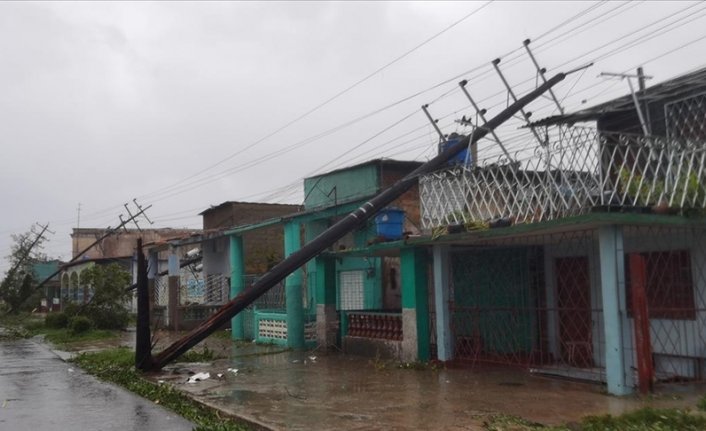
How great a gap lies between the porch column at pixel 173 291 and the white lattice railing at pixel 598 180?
1745cm

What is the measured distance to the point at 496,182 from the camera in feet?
39.8

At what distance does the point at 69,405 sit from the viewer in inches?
457

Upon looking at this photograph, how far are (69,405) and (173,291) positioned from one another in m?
15.7

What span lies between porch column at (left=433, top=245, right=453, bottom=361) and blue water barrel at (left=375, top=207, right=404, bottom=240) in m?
1.87

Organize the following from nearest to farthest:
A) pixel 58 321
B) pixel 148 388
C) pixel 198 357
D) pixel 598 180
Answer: pixel 598 180, pixel 148 388, pixel 198 357, pixel 58 321

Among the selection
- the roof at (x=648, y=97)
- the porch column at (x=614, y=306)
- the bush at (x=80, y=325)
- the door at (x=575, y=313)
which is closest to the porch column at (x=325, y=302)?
the door at (x=575, y=313)

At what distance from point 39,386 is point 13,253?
127 ft

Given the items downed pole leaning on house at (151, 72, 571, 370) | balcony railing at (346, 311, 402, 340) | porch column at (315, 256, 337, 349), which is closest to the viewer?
downed pole leaning on house at (151, 72, 571, 370)

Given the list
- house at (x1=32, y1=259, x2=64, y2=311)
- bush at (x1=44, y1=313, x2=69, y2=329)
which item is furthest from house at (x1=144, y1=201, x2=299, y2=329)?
house at (x1=32, y1=259, x2=64, y2=311)

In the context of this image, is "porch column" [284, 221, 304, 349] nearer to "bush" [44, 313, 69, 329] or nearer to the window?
the window

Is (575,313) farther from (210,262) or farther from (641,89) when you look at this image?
(210,262)

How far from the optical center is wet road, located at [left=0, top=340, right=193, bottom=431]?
9844 mm

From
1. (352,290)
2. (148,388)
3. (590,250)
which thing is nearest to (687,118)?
(590,250)

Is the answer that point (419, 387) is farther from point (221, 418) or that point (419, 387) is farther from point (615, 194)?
point (615, 194)
